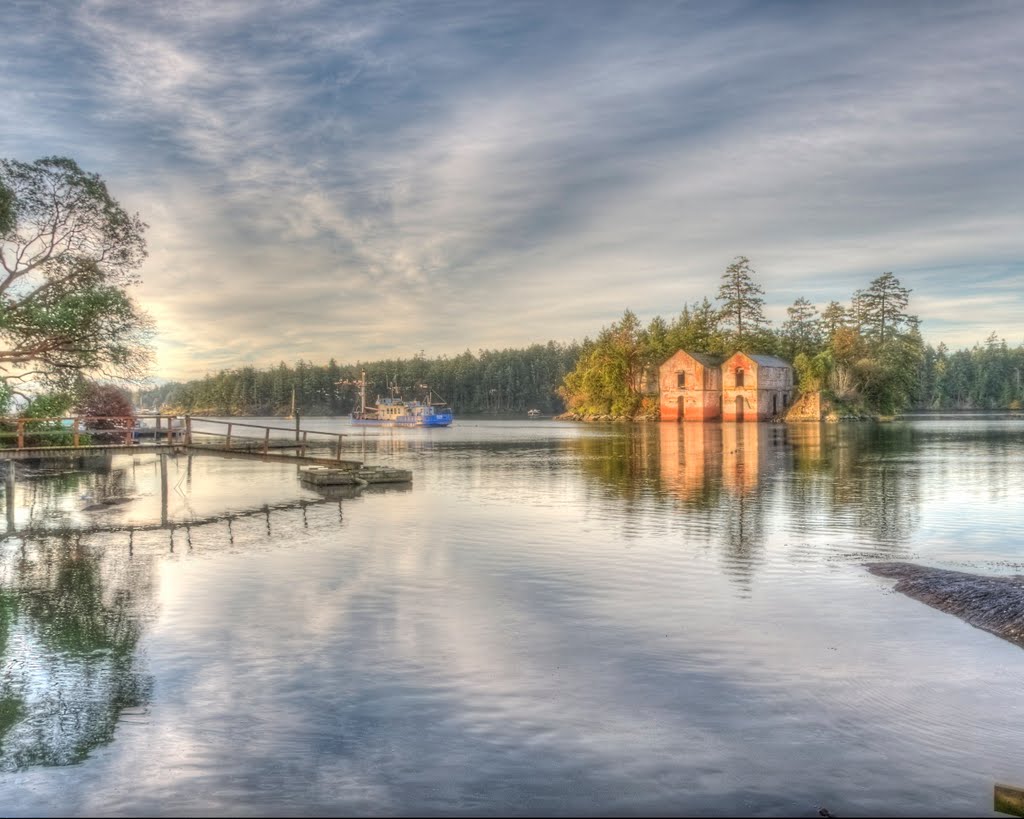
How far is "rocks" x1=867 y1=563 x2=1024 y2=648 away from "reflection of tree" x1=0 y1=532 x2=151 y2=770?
1237 cm

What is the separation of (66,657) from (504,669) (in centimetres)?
631

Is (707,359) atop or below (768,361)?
atop

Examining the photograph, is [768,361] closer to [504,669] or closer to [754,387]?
[754,387]

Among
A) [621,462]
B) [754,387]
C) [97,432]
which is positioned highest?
[754,387]

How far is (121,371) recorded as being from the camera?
1357 inches

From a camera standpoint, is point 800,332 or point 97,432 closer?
point 97,432

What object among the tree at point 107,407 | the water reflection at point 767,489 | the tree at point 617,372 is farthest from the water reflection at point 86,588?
the tree at point 617,372

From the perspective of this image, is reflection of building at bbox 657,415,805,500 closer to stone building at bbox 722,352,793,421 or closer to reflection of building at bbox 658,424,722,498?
reflection of building at bbox 658,424,722,498

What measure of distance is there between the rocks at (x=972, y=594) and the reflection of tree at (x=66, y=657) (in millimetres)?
12368

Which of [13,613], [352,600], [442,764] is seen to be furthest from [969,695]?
[13,613]

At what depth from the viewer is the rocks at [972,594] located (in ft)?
41.3

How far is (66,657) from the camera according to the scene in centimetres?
1163

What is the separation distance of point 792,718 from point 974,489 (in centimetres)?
2635

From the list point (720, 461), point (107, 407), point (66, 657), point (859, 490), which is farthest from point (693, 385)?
point (66, 657)
